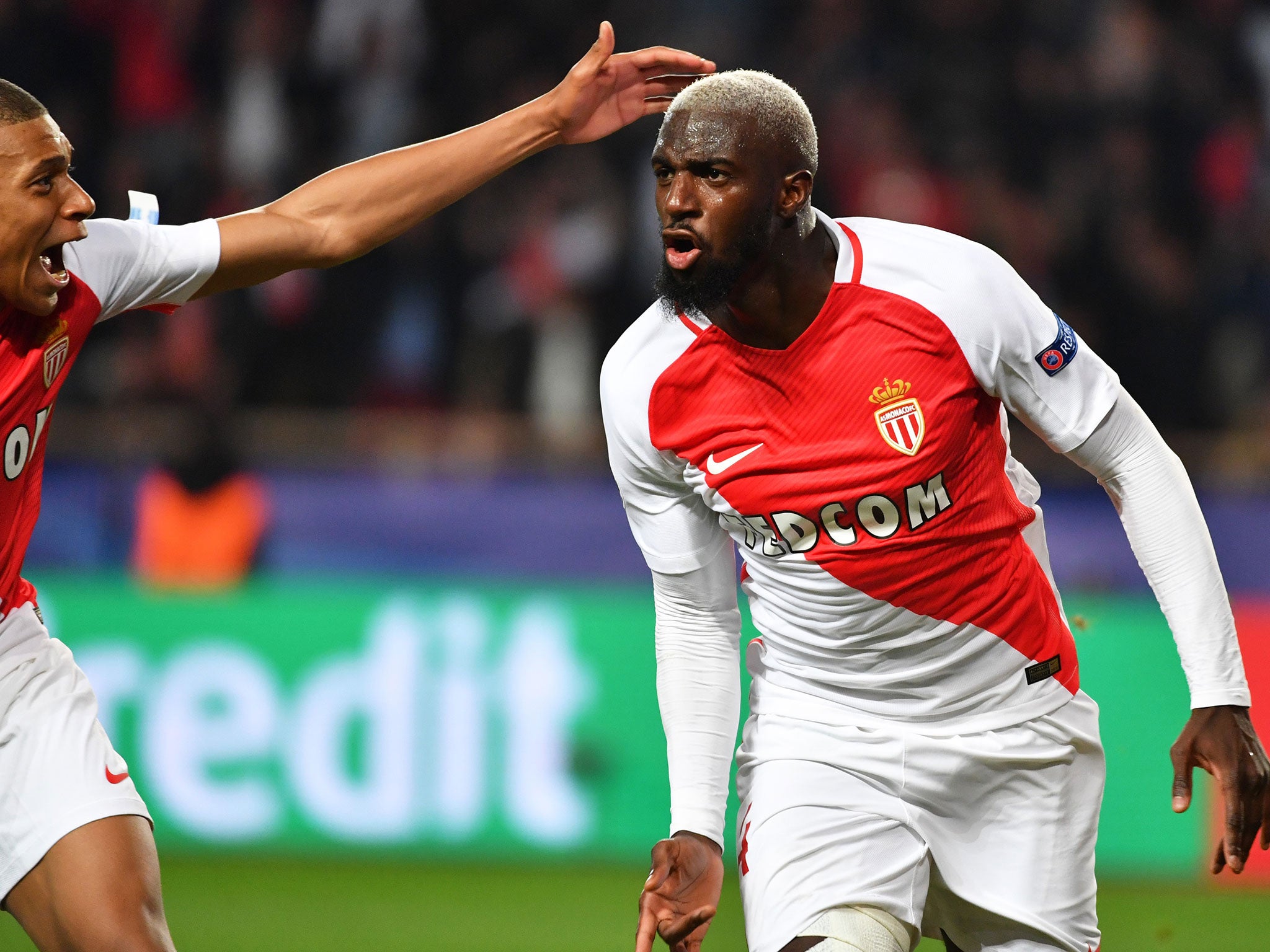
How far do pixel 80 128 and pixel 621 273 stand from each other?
3653 millimetres

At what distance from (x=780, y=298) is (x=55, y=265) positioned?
1.53 meters

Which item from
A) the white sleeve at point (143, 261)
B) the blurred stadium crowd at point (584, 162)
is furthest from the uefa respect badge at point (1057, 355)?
the blurred stadium crowd at point (584, 162)

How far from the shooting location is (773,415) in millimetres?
3602

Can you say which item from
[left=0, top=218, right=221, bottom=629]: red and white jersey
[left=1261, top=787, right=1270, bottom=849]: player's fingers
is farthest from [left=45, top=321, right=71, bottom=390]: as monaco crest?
[left=1261, top=787, right=1270, bottom=849]: player's fingers

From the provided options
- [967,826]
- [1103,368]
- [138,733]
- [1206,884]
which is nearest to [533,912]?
[138,733]

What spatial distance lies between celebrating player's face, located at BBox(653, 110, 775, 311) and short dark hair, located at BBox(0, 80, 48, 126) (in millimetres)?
1272

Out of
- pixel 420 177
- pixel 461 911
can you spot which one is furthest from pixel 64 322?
pixel 461 911

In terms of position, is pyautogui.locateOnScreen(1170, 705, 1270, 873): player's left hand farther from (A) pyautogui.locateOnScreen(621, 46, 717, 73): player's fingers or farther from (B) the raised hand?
(A) pyautogui.locateOnScreen(621, 46, 717, 73): player's fingers

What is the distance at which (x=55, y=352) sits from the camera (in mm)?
3670

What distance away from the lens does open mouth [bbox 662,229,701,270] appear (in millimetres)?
3516

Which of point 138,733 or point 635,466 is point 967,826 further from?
point 138,733

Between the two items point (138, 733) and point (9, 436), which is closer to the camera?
point (9, 436)

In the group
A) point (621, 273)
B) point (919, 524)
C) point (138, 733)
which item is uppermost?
point (621, 273)

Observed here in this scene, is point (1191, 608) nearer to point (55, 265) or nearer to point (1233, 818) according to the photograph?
point (1233, 818)
